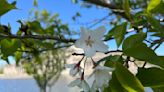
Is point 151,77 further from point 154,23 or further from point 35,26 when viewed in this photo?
point 35,26

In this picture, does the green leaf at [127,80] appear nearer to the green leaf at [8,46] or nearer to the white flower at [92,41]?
the white flower at [92,41]

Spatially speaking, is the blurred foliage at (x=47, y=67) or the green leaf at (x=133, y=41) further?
the blurred foliage at (x=47, y=67)

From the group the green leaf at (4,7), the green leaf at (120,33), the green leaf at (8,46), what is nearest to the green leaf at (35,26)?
the green leaf at (8,46)

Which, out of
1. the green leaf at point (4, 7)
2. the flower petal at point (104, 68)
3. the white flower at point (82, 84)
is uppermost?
the green leaf at point (4, 7)

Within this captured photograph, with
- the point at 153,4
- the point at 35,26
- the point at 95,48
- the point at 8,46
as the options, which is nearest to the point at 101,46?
the point at 95,48

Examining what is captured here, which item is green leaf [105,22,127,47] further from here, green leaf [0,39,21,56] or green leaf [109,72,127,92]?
green leaf [0,39,21,56]

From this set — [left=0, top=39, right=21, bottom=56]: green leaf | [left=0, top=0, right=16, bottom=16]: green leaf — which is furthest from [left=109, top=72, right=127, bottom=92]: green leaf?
[left=0, top=39, right=21, bottom=56]: green leaf

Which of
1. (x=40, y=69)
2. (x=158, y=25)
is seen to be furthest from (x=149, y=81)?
(x=40, y=69)
